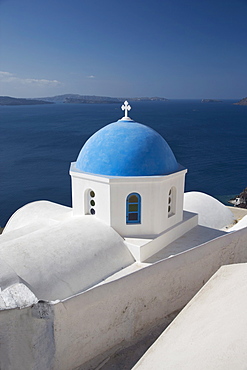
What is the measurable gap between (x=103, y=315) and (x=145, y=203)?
3.13 metres

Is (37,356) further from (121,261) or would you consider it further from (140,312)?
(121,261)

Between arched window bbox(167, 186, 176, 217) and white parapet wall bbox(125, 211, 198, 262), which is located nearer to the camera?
white parapet wall bbox(125, 211, 198, 262)

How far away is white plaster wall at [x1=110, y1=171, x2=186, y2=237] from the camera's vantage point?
A: 823 cm

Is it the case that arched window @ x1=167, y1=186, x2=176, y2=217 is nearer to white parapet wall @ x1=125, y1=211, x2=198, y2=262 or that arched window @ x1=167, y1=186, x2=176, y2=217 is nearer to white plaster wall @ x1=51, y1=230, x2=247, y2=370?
white parapet wall @ x1=125, y1=211, x2=198, y2=262

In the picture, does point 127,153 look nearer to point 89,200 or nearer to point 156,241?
point 89,200

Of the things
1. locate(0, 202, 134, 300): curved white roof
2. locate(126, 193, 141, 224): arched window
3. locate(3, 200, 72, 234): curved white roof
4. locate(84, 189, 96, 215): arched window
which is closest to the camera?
locate(0, 202, 134, 300): curved white roof

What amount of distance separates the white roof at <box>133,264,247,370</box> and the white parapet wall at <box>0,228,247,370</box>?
551mm

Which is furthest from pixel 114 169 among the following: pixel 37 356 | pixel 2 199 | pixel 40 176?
pixel 40 176

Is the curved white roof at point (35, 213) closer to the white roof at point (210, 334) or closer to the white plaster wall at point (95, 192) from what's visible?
the white plaster wall at point (95, 192)

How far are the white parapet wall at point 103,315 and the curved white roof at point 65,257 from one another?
0.82 m

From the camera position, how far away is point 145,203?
8461 mm

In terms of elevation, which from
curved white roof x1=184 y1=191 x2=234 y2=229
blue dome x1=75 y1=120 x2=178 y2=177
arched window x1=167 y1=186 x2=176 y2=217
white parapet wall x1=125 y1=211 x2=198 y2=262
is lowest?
curved white roof x1=184 y1=191 x2=234 y2=229

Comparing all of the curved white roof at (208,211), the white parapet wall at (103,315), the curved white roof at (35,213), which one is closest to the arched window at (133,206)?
the white parapet wall at (103,315)

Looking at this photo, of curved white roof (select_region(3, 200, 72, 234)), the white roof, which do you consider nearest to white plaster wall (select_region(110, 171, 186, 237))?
the white roof
